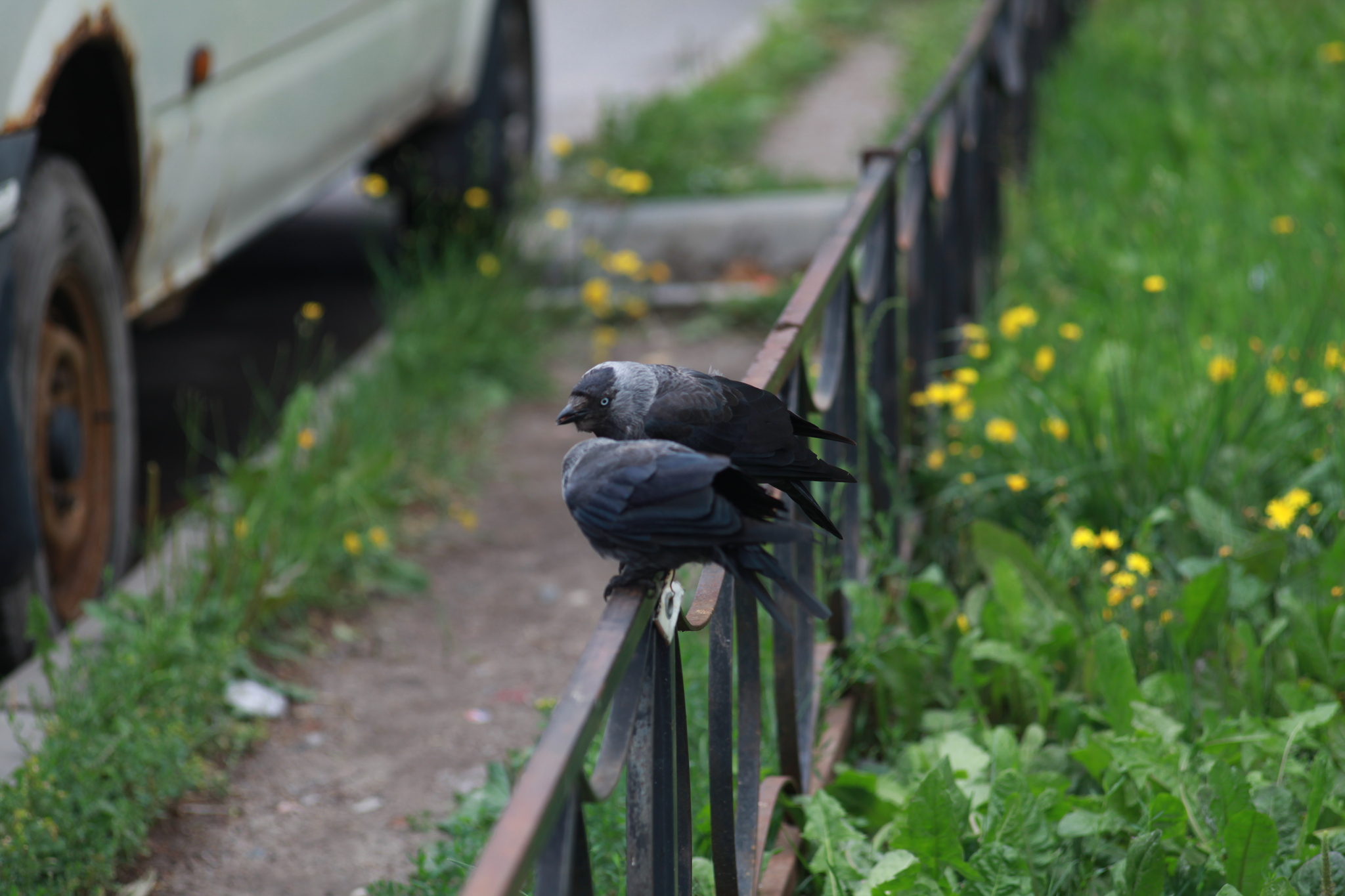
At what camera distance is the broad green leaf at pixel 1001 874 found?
201 cm

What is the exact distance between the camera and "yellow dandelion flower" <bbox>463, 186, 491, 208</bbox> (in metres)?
5.41

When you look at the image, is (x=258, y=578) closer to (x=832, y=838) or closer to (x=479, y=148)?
(x=832, y=838)

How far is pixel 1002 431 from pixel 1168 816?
52.6 inches

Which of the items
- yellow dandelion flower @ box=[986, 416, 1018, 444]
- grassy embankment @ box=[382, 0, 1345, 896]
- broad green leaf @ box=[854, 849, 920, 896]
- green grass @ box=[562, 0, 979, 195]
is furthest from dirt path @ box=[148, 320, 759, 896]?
green grass @ box=[562, 0, 979, 195]

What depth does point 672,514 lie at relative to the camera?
4.87 ft

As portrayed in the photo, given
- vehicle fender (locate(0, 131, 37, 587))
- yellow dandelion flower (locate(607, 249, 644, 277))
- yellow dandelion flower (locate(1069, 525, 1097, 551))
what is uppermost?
vehicle fender (locate(0, 131, 37, 587))

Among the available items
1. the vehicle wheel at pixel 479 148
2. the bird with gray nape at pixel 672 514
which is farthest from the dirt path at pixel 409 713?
the vehicle wheel at pixel 479 148

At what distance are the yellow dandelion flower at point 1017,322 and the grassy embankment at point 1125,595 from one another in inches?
1.4

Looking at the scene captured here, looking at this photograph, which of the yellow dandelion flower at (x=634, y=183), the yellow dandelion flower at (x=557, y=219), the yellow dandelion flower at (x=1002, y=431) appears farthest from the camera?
the yellow dandelion flower at (x=634, y=183)

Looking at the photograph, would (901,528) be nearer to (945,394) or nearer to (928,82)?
(945,394)

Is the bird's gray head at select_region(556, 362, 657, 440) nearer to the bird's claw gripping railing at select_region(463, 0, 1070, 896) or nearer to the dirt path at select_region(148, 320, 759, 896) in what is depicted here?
the bird's claw gripping railing at select_region(463, 0, 1070, 896)

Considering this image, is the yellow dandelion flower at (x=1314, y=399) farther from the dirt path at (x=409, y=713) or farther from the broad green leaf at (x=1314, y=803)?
the dirt path at (x=409, y=713)

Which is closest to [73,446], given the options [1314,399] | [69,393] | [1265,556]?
[69,393]

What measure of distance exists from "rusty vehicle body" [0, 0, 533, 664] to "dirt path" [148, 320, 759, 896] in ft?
2.21
